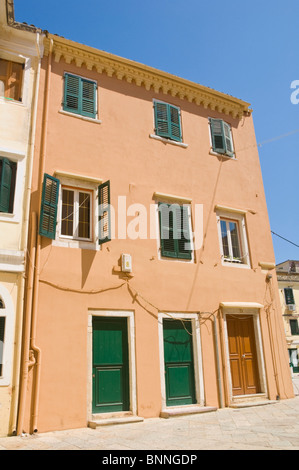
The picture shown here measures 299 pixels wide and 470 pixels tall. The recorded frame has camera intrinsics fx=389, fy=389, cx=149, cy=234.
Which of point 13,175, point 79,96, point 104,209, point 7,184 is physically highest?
point 79,96

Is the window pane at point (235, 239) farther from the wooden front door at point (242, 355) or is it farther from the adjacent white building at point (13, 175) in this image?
the adjacent white building at point (13, 175)

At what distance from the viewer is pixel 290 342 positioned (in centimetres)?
3444

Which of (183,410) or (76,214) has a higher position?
(76,214)

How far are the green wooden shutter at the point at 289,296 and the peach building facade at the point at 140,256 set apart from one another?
24.8 meters

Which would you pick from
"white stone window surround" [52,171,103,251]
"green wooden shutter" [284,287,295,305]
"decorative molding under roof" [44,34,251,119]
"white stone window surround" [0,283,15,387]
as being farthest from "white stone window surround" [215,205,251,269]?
→ "green wooden shutter" [284,287,295,305]

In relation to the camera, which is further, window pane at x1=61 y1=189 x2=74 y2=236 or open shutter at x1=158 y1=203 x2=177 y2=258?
open shutter at x1=158 y1=203 x2=177 y2=258

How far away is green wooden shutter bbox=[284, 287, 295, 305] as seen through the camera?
1390 inches

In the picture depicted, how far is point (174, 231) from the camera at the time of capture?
35.3ft

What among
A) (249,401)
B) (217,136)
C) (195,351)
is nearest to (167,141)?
(217,136)

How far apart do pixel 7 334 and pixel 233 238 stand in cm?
723

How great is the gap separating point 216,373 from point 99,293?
3771 millimetres

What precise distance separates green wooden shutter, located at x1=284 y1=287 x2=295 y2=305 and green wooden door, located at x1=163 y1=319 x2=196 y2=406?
27.7 metres

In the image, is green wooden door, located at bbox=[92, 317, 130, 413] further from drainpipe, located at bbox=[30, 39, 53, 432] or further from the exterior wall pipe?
the exterior wall pipe

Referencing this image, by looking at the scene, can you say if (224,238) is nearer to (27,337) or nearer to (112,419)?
(112,419)
